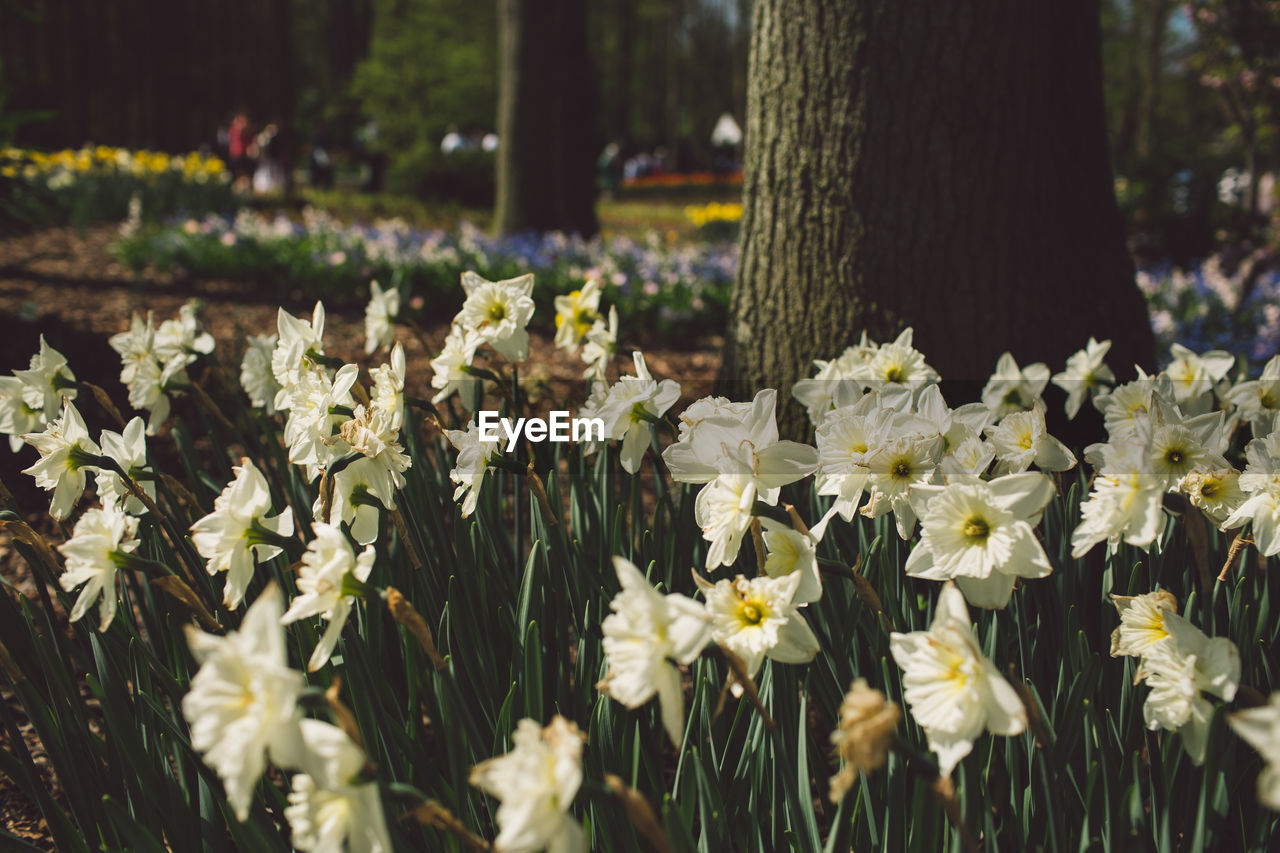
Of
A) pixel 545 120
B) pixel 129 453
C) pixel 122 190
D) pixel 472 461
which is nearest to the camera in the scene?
pixel 472 461

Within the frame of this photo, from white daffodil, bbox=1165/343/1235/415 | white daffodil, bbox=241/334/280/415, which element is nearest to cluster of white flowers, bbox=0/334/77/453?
white daffodil, bbox=241/334/280/415

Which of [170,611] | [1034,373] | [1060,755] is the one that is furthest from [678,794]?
[1034,373]

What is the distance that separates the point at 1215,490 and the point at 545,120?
6955mm

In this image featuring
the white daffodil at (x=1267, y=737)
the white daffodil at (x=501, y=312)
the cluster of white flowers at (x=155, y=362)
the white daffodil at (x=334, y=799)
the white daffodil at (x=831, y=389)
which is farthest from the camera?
the cluster of white flowers at (x=155, y=362)

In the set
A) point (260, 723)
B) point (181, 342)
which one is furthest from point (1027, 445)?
point (181, 342)

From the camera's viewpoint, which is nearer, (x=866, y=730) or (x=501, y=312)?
(x=866, y=730)

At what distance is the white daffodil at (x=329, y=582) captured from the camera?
0.96 metres

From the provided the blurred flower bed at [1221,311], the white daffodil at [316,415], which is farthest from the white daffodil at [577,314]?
the blurred flower bed at [1221,311]

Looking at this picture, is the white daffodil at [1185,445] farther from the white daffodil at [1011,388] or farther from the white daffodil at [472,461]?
the white daffodil at [472,461]

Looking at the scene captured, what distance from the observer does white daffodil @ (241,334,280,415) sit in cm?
188

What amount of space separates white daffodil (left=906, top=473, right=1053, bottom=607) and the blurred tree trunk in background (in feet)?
22.4

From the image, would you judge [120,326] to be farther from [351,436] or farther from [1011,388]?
[1011,388]

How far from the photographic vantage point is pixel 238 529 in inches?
43.8

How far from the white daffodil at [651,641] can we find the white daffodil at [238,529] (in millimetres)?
479
